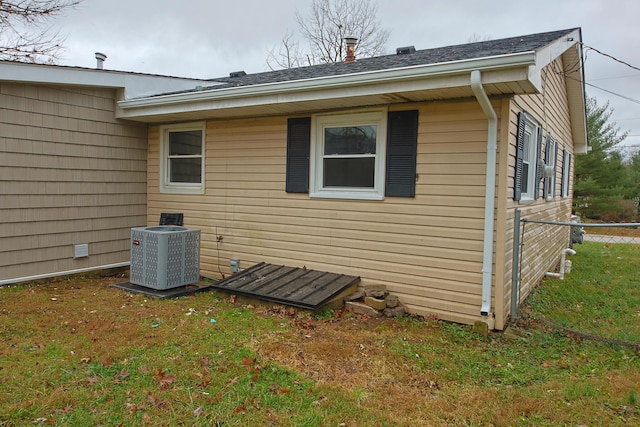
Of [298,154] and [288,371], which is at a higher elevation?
[298,154]

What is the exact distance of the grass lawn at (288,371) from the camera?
2637 mm

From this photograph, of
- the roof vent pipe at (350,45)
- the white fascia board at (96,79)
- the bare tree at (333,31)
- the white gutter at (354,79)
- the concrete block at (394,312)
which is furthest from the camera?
the bare tree at (333,31)

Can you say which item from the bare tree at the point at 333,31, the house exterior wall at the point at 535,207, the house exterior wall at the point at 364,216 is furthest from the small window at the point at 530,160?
the bare tree at the point at 333,31

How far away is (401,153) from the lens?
489 centimetres

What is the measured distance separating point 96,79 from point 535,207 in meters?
6.50

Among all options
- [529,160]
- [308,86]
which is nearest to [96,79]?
[308,86]

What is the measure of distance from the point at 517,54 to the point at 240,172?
3882 millimetres

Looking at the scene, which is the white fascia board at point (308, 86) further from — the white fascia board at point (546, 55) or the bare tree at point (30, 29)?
the bare tree at point (30, 29)

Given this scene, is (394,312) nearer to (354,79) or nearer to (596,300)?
(354,79)

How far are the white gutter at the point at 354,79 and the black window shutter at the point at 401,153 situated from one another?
635 millimetres

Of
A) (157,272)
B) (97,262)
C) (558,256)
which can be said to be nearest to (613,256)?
(558,256)

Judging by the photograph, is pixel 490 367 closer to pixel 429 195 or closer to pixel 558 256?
pixel 429 195

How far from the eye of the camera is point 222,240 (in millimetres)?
6395

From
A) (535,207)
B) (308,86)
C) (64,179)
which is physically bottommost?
(535,207)
